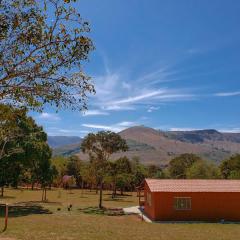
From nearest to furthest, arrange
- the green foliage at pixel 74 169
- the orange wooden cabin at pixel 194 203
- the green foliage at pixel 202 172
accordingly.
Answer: the orange wooden cabin at pixel 194 203 < the green foliage at pixel 202 172 < the green foliage at pixel 74 169

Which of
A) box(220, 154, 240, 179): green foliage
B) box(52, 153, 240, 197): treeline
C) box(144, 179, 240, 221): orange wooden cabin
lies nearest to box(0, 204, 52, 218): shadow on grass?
box(144, 179, 240, 221): orange wooden cabin

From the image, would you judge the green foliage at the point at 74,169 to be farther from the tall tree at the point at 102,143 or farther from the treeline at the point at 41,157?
the tall tree at the point at 102,143

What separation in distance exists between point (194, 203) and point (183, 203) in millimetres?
1069

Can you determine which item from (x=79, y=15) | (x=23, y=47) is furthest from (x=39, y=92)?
(x=79, y=15)

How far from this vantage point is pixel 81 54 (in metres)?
13.5

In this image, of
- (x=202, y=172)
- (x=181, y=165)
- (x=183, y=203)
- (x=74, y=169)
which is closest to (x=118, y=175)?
(x=202, y=172)

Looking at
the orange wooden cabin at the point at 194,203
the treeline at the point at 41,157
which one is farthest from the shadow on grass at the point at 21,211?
the orange wooden cabin at the point at 194,203

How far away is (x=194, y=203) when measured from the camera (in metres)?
40.8

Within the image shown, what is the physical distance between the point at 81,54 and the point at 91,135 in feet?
136

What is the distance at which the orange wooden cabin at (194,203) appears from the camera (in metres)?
40.5

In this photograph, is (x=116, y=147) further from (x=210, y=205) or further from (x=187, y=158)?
(x=187, y=158)

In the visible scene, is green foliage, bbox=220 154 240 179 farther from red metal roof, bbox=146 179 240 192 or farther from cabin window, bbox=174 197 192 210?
cabin window, bbox=174 197 192 210

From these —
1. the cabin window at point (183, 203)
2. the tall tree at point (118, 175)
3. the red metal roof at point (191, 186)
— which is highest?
the tall tree at point (118, 175)

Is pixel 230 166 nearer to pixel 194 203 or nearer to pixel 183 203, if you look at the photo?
pixel 194 203
